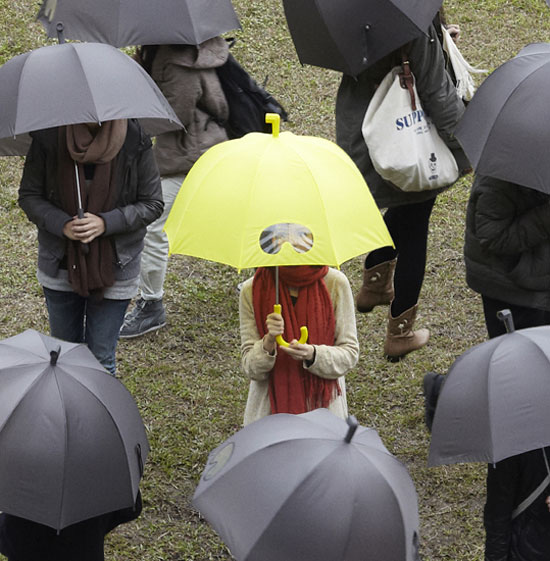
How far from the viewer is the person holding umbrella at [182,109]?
5.48 m

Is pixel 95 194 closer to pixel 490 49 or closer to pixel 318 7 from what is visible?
pixel 318 7

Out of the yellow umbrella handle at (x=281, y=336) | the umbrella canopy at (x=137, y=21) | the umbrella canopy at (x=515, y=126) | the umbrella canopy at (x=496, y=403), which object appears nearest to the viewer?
the umbrella canopy at (x=496, y=403)

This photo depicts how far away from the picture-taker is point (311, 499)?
3.02 metres

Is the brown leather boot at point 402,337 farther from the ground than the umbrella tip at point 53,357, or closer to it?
closer to it

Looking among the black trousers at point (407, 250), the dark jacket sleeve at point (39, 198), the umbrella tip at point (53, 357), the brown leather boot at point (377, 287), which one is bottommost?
the brown leather boot at point (377, 287)

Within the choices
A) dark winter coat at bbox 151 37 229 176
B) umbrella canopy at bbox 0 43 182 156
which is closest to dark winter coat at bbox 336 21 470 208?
dark winter coat at bbox 151 37 229 176

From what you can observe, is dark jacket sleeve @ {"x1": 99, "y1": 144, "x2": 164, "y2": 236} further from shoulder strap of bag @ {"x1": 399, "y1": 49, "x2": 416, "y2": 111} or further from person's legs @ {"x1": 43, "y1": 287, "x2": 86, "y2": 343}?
shoulder strap of bag @ {"x1": 399, "y1": 49, "x2": 416, "y2": 111}

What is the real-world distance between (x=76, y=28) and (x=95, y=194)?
1.16 m

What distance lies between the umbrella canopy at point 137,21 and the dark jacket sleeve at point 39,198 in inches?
32.5

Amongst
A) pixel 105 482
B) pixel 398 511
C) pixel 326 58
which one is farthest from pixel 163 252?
pixel 398 511

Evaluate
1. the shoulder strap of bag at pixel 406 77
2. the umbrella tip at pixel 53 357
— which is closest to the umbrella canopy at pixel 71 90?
the umbrella tip at pixel 53 357

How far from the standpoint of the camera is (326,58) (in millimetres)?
4953

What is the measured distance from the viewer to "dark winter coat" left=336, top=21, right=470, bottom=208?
16.5 ft

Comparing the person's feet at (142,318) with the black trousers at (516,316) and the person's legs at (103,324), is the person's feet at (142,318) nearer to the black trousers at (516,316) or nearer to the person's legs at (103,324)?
the person's legs at (103,324)
